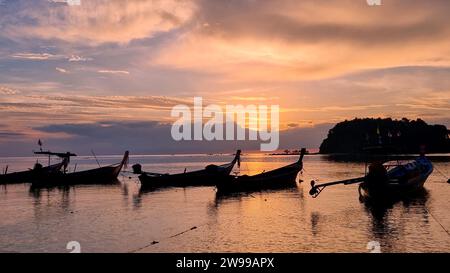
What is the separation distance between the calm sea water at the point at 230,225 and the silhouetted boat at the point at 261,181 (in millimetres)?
4041

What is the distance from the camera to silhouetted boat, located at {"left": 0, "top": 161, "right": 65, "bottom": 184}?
55.4m

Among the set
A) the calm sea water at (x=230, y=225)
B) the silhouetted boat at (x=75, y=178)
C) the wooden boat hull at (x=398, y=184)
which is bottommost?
the silhouetted boat at (x=75, y=178)

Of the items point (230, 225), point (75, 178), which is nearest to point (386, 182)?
point (230, 225)

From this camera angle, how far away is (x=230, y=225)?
2280cm

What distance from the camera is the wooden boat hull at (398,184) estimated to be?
28625 mm

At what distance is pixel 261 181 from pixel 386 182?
16.2 m

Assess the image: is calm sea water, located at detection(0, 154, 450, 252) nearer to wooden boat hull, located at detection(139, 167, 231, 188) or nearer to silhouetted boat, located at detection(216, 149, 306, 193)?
silhouetted boat, located at detection(216, 149, 306, 193)

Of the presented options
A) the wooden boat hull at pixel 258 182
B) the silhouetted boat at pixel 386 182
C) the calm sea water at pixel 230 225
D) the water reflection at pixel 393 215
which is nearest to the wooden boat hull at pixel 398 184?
the silhouetted boat at pixel 386 182

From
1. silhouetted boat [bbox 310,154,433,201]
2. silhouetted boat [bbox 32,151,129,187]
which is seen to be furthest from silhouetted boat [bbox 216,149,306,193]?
silhouetted boat [bbox 32,151,129,187]

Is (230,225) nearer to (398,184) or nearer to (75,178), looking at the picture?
(398,184)

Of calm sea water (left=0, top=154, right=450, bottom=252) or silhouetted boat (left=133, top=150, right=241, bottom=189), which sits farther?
Answer: silhouetted boat (left=133, top=150, right=241, bottom=189)

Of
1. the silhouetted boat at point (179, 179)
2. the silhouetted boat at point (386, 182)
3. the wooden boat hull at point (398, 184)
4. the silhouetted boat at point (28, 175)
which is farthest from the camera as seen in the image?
the silhouetted boat at point (28, 175)

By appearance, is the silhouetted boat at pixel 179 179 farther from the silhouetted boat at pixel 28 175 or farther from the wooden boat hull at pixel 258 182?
the silhouetted boat at pixel 28 175
